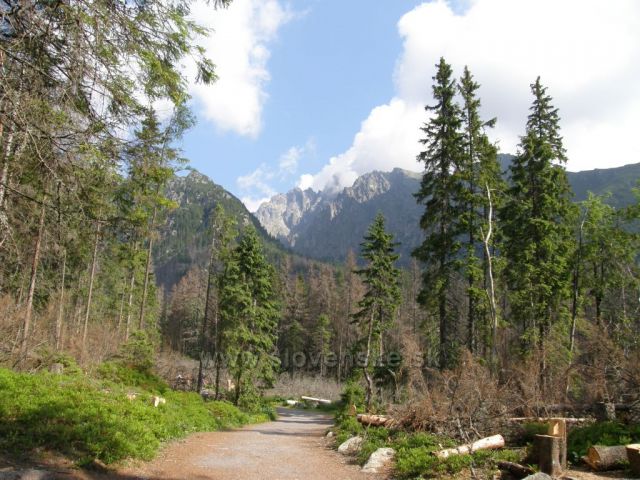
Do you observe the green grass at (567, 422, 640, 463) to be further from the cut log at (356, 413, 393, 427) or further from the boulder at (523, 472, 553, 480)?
the cut log at (356, 413, 393, 427)

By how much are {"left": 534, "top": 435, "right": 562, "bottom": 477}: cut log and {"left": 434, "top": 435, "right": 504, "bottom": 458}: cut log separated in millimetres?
1364

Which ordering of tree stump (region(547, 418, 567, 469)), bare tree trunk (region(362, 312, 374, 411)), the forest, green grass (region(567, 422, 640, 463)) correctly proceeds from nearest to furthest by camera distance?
1. the forest
2. tree stump (region(547, 418, 567, 469))
3. green grass (region(567, 422, 640, 463))
4. bare tree trunk (region(362, 312, 374, 411))

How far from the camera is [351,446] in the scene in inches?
473

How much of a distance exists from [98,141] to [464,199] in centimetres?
1575

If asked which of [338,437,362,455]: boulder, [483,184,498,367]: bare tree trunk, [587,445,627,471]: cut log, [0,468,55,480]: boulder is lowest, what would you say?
[338,437,362,455]: boulder

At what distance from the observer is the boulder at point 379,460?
913 cm

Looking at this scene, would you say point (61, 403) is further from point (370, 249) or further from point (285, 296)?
point (285, 296)

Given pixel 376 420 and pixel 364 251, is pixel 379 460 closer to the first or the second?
pixel 376 420

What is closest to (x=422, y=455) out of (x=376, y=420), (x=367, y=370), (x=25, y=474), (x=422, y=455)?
(x=422, y=455)

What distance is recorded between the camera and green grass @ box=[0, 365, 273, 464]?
7523 millimetres

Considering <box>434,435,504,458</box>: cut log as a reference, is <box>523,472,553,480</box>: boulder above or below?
above

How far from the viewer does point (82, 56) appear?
4.61m

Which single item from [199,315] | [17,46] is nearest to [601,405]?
[17,46]

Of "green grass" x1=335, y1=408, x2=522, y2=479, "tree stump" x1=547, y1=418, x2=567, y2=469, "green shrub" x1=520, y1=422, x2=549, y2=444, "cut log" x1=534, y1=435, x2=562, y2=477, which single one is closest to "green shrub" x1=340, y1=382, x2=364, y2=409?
"green grass" x1=335, y1=408, x2=522, y2=479
